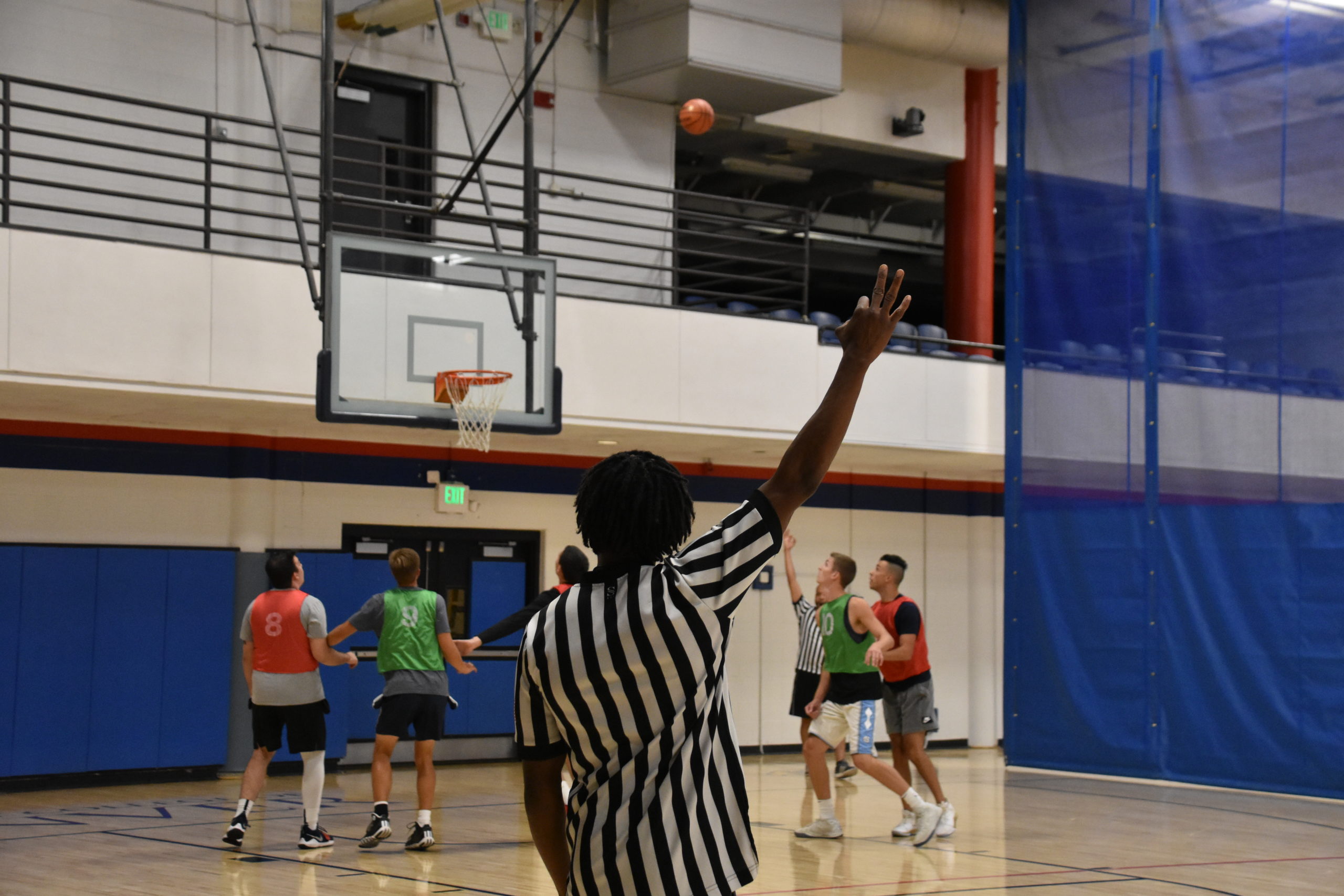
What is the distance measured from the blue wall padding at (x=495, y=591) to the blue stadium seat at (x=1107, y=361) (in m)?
5.66

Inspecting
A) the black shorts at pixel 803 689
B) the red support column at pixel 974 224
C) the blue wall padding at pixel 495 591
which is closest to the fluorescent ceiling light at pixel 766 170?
the red support column at pixel 974 224

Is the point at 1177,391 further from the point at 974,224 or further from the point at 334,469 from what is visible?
the point at 334,469

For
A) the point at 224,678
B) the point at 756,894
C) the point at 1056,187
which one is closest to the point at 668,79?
the point at 1056,187

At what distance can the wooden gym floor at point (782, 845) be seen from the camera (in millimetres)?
7652

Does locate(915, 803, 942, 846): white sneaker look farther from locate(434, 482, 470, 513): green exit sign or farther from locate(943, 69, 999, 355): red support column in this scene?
locate(943, 69, 999, 355): red support column

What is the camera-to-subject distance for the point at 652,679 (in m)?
2.25

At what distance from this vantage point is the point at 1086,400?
41.2ft

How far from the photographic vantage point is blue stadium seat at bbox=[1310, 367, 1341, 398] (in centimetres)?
1072

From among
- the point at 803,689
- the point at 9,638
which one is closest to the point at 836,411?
the point at 803,689

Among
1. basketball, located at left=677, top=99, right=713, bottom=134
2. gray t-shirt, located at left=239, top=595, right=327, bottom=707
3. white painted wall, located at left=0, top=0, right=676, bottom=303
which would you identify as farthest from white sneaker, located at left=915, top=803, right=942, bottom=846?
basketball, located at left=677, top=99, right=713, bottom=134

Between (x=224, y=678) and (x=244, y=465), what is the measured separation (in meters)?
1.81

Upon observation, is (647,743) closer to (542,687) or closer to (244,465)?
(542,687)

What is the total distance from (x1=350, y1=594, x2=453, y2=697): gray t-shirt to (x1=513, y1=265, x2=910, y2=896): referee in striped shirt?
248 inches

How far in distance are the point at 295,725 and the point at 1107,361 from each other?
7384mm
